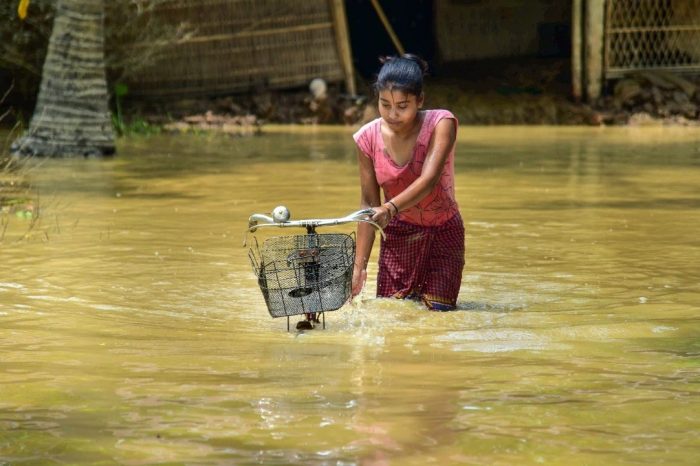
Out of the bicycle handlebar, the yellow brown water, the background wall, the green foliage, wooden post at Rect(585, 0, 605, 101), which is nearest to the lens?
the yellow brown water

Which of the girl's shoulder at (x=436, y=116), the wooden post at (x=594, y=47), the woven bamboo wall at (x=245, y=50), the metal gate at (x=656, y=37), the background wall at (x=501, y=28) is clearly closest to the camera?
the girl's shoulder at (x=436, y=116)

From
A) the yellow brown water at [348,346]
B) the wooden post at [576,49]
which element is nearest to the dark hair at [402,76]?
the yellow brown water at [348,346]

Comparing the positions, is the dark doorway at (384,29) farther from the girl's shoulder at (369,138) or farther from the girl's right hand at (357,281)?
the girl's right hand at (357,281)

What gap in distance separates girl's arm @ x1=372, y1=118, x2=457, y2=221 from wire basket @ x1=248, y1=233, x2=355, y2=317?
356 millimetres

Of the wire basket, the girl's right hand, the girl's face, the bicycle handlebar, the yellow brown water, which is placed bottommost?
the yellow brown water

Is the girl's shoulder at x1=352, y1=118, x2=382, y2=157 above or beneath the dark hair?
beneath

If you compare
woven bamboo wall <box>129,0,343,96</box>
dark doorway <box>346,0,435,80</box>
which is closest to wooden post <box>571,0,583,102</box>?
woven bamboo wall <box>129,0,343,96</box>

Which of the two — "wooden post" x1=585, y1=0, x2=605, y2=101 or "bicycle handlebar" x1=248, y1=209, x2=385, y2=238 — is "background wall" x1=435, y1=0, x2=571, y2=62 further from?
"bicycle handlebar" x1=248, y1=209, x2=385, y2=238

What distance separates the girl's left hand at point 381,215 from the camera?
4.88m

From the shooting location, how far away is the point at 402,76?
513cm

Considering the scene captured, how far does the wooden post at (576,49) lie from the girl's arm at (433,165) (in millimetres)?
12152

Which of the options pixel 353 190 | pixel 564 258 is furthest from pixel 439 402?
pixel 353 190

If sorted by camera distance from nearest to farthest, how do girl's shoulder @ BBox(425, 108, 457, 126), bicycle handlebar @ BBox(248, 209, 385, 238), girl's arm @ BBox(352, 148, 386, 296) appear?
bicycle handlebar @ BBox(248, 209, 385, 238)
girl's shoulder @ BBox(425, 108, 457, 126)
girl's arm @ BBox(352, 148, 386, 296)

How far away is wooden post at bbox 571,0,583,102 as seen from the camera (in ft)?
55.8
